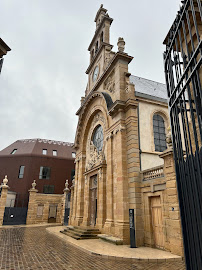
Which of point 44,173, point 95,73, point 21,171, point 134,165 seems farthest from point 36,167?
point 134,165

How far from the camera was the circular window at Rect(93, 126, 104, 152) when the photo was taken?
17014 mm

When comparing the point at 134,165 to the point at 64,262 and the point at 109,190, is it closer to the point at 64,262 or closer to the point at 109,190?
the point at 109,190

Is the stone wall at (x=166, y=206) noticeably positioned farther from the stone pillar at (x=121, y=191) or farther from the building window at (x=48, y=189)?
the building window at (x=48, y=189)

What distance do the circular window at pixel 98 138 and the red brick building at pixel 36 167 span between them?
1533 cm

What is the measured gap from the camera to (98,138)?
58.0 feet

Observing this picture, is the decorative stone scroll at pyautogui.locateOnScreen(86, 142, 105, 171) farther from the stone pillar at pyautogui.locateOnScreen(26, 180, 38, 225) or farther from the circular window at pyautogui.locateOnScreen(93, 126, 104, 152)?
the stone pillar at pyautogui.locateOnScreen(26, 180, 38, 225)

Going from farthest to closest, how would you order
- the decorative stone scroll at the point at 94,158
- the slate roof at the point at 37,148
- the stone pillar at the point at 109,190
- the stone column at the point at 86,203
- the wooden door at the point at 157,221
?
the slate roof at the point at 37,148, the stone column at the point at 86,203, the decorative stone scroll at the point at 94,158, the stone pillar at the point at 109,190, the wooden door at the point at 157,221

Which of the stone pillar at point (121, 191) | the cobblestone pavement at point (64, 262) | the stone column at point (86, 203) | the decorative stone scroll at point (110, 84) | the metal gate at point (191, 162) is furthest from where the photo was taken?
the stone column at point (86, 203)

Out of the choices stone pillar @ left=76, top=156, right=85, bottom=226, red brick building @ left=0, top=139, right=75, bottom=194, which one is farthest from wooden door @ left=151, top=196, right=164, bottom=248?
red brick building @ left=0, top=139, right=75, bottom=194

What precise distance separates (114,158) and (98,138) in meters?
4.33

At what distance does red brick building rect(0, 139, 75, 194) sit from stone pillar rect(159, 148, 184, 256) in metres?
24.1

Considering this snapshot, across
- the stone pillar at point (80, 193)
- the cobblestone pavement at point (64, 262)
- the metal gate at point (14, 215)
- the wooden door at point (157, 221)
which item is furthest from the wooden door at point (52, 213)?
the wooden door at point (157, 221)

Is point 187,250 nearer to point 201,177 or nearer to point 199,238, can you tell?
point 199,238

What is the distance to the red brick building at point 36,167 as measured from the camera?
1168 inches
